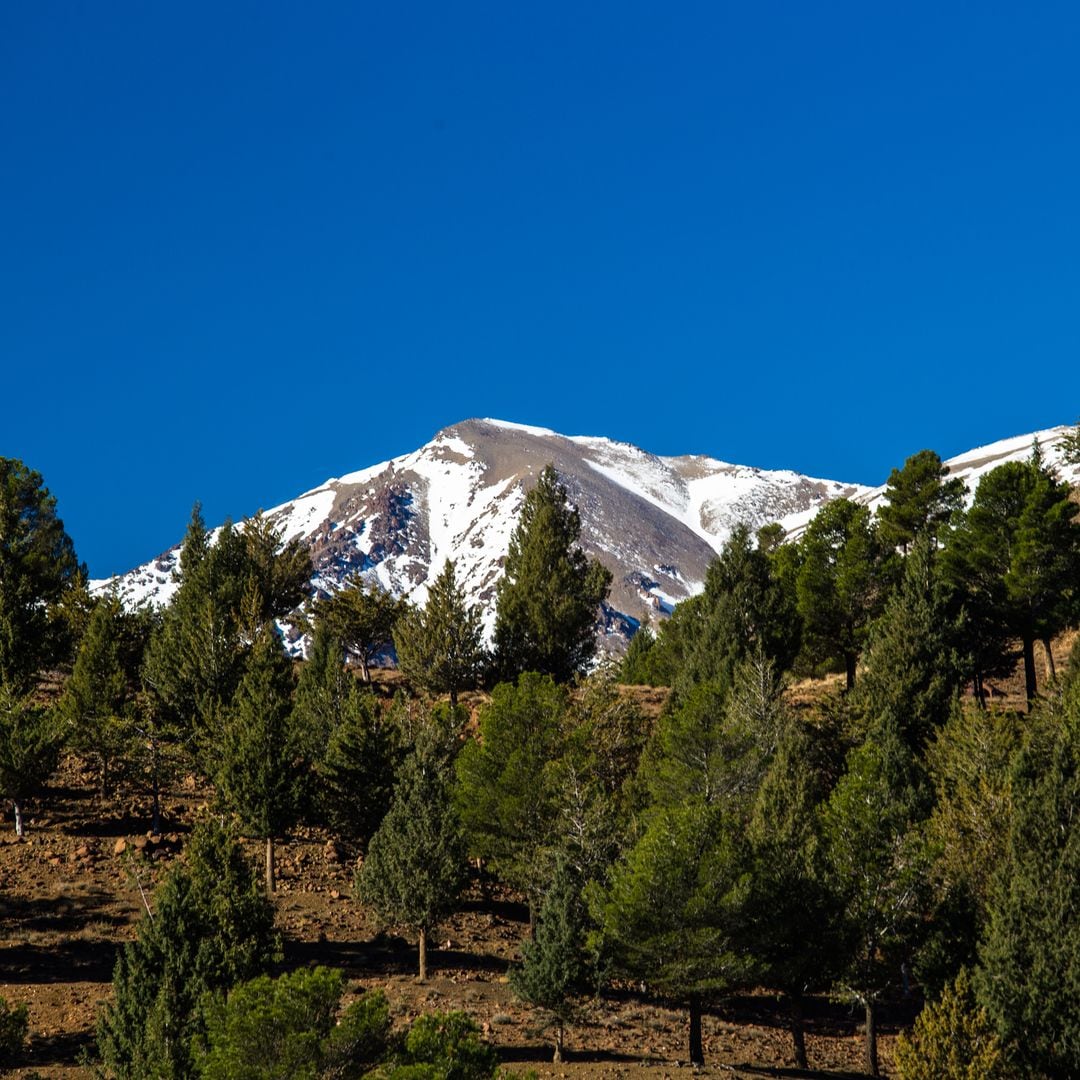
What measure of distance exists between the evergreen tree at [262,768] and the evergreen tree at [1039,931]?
27218 millimetres

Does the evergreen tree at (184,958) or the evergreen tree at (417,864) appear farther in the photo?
the evergreen tree at (417,864)

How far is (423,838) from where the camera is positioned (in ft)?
141

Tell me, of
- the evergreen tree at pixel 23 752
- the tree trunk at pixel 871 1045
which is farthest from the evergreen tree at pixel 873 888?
the evergreen tree at pixel 23 752

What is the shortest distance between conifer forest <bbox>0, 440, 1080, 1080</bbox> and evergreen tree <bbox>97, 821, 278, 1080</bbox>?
0.12 metres

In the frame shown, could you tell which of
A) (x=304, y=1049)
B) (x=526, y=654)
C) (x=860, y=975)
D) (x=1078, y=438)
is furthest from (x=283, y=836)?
(x=1078, y=438)

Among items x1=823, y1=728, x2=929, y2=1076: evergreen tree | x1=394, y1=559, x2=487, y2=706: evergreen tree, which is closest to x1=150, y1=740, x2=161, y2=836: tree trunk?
x1=394, y1=559, x2=487, y2=706: evergreen tree

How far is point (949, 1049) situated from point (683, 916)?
863 cm

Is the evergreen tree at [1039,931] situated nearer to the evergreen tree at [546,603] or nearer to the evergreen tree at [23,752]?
the evergreen tree at [546,603]

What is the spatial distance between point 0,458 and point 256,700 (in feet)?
106

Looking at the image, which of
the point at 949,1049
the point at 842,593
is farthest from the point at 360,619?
the point at 949,1049

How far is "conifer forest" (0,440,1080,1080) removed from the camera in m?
33.9

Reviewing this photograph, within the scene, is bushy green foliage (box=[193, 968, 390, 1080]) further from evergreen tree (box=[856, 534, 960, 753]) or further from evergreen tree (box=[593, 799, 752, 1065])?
evergreen tree (box=[856, 534, 960, 753])

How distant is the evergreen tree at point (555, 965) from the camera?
35938 millimetres

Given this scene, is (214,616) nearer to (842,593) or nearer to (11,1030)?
(11,1030)
